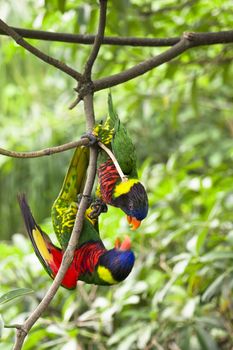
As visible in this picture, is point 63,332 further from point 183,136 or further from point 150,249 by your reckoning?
point 183,136

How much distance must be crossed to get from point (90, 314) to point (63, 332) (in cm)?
13

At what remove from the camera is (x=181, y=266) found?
168 centimetres

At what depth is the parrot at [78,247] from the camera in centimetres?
100

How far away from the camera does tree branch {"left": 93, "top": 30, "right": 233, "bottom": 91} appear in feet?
3.91

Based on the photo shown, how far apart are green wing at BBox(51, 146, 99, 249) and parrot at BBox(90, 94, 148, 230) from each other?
40 mm

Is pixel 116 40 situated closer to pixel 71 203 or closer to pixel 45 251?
pixel 71 203

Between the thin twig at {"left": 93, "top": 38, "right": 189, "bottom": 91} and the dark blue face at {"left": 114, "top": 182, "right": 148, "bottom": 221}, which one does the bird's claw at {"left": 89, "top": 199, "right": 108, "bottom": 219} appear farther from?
the thin twig at {"left": 93, "top": 38, "right": 189, "bottom": 91}

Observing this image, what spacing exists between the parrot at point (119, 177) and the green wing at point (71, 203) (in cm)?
4

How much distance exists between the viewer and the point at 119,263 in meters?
0.99

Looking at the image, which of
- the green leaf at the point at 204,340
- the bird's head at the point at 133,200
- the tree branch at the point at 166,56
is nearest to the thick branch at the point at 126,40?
the tree branch at the point at 166,56

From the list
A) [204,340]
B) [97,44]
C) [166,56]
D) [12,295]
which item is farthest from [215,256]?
[12,295]

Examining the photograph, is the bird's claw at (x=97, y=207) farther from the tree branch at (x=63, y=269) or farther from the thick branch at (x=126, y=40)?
the thick branch at (x=126, y=40)

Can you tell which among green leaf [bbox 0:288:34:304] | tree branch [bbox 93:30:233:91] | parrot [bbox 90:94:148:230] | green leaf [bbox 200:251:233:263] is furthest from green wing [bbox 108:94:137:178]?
green leaf [bbox 200:251:233:263]

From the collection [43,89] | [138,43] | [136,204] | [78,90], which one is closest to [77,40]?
[138,43]
